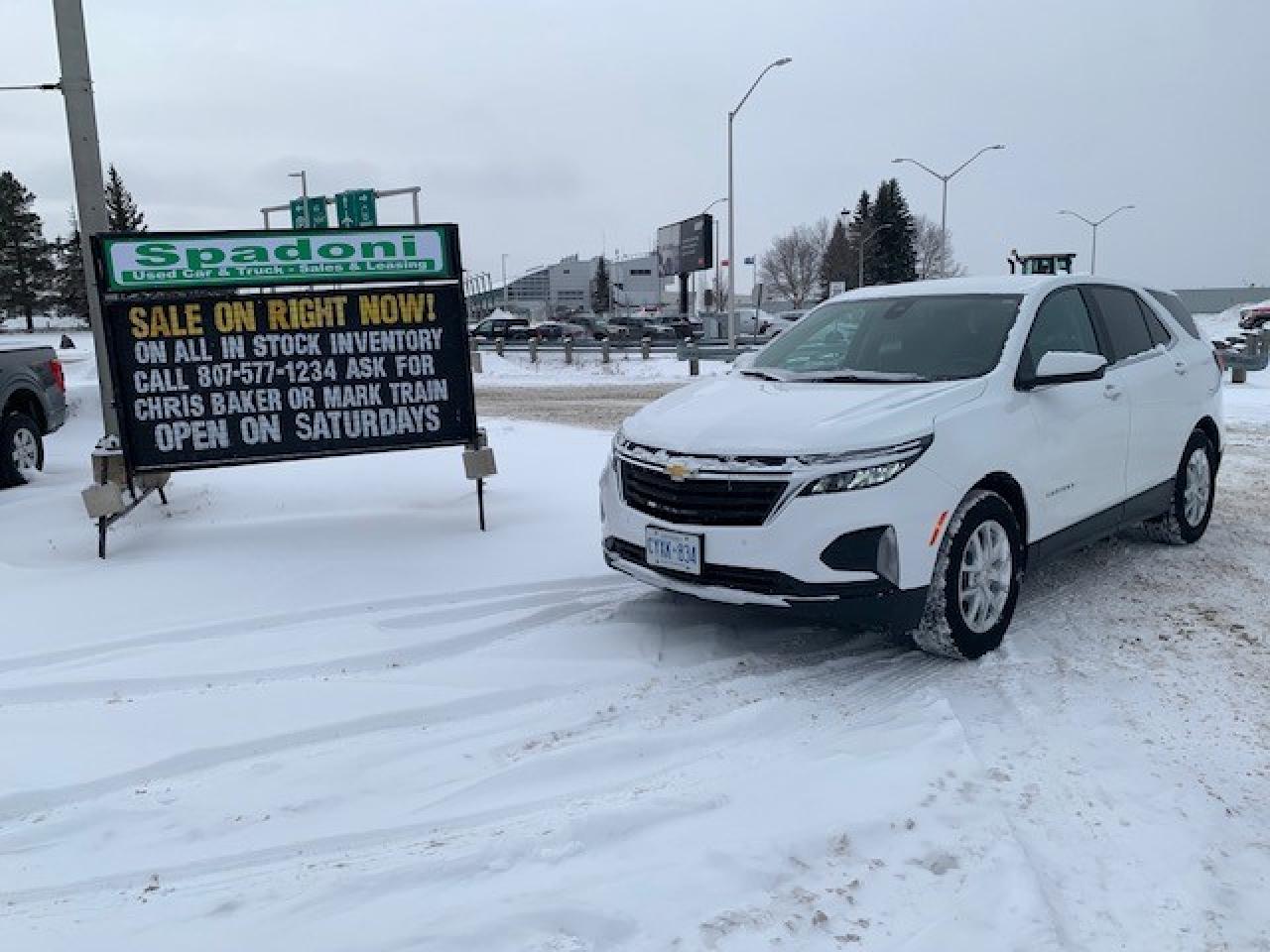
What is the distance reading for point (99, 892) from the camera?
9.40 ft

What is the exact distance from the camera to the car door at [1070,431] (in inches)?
194

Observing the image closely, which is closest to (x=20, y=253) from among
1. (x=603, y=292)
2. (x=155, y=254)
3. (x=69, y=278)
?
(x=69, y=278)

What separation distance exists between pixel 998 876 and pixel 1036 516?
248cm

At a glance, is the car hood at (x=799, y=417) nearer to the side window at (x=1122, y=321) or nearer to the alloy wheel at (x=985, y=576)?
the alloy wheel at (x=985, y=576)

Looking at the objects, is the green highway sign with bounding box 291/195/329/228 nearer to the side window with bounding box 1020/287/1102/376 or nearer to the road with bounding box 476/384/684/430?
the road with bounding box 476/384/684/430

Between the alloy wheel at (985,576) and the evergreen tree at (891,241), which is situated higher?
the evergreen tree at (891,241)

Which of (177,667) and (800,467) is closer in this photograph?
(800,467)

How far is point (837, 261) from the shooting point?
88625 mm

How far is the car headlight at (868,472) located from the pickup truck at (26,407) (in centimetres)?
814

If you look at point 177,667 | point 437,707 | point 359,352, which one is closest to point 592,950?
point 437,707

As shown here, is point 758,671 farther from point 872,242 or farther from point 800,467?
point 872,242

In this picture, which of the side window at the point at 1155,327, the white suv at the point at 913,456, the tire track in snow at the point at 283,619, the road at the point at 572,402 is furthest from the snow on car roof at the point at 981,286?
the road at the point at 572,402

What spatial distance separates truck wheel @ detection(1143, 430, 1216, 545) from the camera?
660 cm

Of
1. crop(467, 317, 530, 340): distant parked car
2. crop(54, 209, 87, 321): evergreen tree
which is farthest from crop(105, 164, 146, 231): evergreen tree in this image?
crop(467, 317, 530, 340): distant parked car
